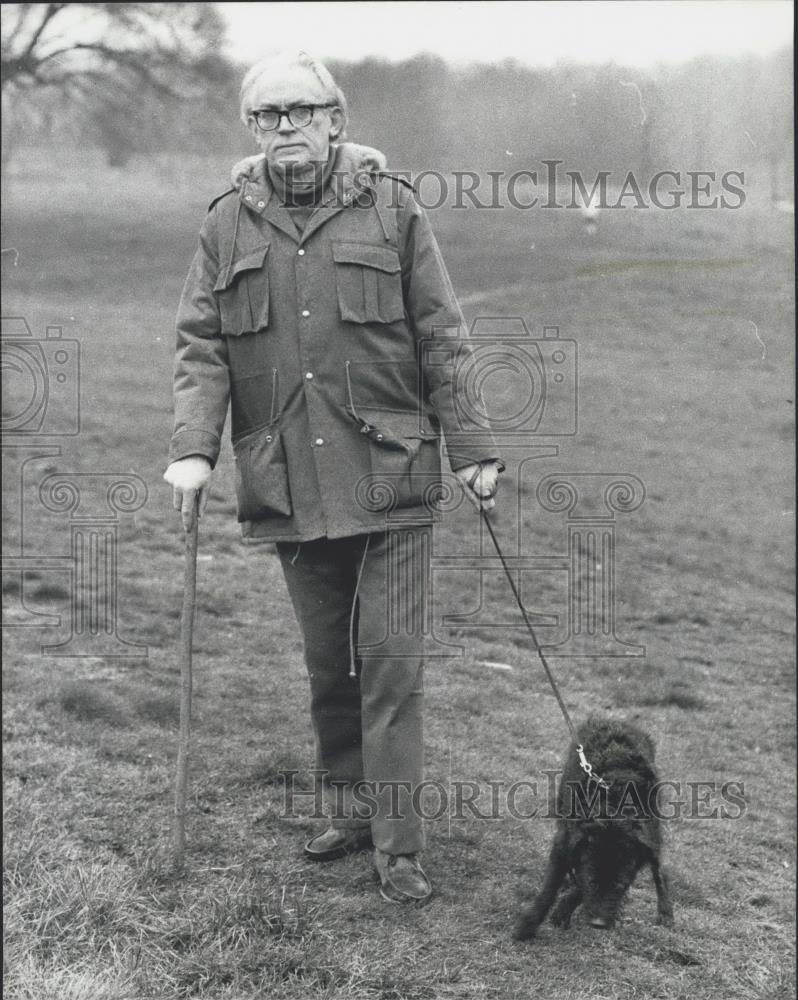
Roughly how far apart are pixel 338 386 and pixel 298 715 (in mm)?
2231

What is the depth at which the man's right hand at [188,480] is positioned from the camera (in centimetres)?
370

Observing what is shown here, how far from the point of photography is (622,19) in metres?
8.80

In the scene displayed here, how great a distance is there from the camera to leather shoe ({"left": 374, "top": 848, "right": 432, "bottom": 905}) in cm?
378

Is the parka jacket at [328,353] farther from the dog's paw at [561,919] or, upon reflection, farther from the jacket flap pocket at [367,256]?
the dog's paw at [561,919]

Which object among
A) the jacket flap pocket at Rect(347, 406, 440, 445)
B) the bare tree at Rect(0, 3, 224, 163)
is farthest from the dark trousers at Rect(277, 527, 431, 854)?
the bare tree at Rect(0, 3, 224, 163)

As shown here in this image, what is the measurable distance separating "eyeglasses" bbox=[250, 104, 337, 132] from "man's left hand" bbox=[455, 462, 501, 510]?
1.14m

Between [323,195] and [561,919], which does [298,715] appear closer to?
[561,919]

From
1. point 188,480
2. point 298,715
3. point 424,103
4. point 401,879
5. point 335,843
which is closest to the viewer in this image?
point 188,480

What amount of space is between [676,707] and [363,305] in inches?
141

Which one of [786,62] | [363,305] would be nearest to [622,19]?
[786,62]

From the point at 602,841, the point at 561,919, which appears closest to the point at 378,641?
the point at 602,841

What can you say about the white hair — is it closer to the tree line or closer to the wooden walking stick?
the wooden walking stick

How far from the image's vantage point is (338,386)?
3758mm

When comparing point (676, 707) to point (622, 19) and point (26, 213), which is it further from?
point (26, 213)
